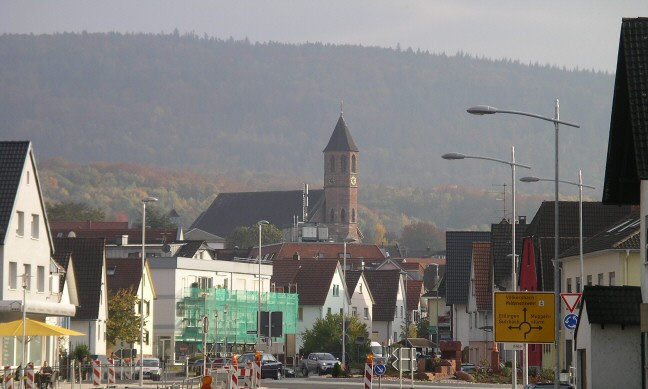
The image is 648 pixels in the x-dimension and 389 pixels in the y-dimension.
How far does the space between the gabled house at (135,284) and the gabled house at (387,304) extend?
4010 cm

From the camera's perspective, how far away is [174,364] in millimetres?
86250

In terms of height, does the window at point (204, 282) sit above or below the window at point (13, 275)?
above

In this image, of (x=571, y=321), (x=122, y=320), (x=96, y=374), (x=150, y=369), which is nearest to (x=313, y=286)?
(x=122, y=320)

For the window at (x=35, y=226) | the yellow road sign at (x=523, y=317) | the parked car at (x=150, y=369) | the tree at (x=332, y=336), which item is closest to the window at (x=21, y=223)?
the window at (x=35, y=226)

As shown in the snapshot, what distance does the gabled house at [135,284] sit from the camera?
91.3 meters

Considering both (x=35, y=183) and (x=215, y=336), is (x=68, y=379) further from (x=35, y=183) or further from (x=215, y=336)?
(x=215, y=336)

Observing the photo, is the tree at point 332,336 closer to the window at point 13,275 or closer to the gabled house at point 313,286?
the gabled house at point 313,286

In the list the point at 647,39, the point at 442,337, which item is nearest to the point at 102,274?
the point at 442,337

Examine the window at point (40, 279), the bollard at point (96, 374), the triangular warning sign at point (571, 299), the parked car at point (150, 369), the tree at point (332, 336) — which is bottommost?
the parked car at point (150, 369)

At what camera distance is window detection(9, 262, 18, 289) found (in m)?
59.3

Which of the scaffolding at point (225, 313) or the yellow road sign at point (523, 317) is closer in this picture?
the yellow road sign at point (523, 317)

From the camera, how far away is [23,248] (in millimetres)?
60812

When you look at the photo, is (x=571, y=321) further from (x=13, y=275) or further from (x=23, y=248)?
(x=23, y=248)

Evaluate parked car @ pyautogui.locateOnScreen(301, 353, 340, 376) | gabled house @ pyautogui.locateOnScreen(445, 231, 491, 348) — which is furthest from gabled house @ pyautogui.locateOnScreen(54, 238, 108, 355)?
gabled house @ pyautogui.locateOnScreen(445, 231, 491, 348)
